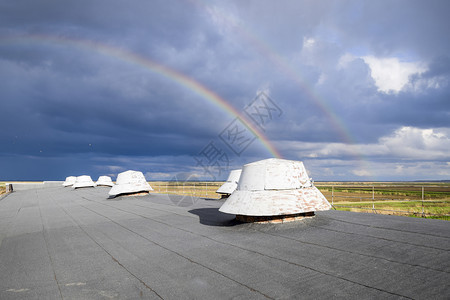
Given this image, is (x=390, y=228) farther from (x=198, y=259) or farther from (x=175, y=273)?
(x=175, y=273)

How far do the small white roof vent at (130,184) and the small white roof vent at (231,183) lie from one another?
24.8ft

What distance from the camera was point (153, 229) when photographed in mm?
10125

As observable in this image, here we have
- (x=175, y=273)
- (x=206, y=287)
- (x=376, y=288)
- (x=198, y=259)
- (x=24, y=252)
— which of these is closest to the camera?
(x=376, y=288)

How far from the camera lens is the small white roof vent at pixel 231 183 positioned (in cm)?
2019

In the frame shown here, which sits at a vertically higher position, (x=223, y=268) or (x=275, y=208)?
(x=275, y=208)

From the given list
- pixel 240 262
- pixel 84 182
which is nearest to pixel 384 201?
pixel 84 182

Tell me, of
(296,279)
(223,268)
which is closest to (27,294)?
(223,268)

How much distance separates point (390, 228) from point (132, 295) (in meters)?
7.27

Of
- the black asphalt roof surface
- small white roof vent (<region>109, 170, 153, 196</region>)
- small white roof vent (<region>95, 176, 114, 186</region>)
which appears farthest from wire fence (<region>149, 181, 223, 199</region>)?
the black asphalt roof surface

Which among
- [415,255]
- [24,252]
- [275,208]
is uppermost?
[275,208]

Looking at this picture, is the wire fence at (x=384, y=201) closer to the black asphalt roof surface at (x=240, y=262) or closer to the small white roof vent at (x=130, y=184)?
the black asphalt roof surface at (x=240, y=262)

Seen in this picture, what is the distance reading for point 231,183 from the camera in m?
20.9

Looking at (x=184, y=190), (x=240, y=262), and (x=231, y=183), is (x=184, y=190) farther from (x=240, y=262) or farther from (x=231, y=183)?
(x=240, y=262)

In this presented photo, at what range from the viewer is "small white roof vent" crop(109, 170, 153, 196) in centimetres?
2375
